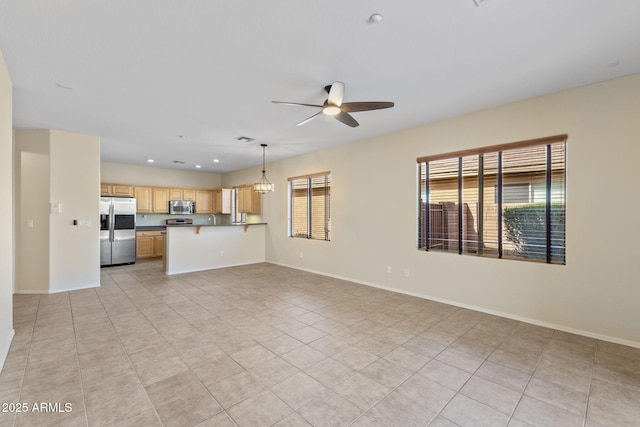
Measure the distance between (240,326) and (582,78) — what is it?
4.61m

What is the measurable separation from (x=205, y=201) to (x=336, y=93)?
Answer: 765cm

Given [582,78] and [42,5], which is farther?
[582,78]

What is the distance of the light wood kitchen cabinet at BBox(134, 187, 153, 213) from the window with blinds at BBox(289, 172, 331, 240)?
14.4 feet

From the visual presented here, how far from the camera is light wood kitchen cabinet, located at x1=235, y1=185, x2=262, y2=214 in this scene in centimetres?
788

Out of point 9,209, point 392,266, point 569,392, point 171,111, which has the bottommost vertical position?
point 569,392

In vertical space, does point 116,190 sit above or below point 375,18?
below

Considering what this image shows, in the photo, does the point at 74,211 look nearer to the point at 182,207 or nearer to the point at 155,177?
the point at 155,177

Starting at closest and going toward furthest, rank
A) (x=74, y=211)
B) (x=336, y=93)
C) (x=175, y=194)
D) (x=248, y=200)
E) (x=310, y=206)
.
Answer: (x=336, y=93) < (x=74, y=211) < (x=310, y=206) < (x=248, y=200) < (x=175, y=194)

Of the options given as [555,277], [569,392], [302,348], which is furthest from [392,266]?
[569,392]

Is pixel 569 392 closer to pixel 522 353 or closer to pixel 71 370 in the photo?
pixel 522 353

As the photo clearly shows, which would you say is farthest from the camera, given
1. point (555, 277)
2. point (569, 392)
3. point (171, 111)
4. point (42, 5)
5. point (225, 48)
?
point (171, 111)

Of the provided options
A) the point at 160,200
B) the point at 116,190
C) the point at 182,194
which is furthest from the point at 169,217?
the point at 116,190

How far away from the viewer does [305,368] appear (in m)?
2.43

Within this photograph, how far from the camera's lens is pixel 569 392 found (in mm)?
2109
